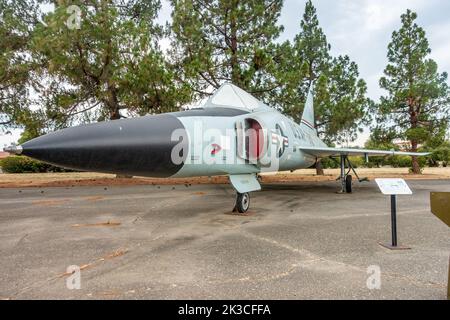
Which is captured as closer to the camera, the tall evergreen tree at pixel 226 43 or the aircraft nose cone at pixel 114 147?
the aircraft nose cone at pixel 114 147

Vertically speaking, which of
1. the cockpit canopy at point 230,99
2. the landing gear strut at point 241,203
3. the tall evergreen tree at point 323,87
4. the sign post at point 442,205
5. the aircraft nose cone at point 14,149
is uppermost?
the tall evergreen tree at point 323,87

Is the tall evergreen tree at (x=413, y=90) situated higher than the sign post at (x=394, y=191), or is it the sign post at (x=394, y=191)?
the tall evergreen tree at (x=413, y=90)

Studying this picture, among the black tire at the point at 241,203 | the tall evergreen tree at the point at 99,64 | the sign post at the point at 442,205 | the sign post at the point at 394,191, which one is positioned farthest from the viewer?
the tall evergreen tree at the point at 99,64

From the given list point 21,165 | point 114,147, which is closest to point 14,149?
point 114,147

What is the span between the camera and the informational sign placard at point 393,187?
3951 mm

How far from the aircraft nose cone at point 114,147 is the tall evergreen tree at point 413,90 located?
2285 centimetres

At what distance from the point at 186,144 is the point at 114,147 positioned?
1077 mm

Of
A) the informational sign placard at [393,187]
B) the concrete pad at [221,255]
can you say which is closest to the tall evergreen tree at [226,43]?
the concrete pad at [221,255]

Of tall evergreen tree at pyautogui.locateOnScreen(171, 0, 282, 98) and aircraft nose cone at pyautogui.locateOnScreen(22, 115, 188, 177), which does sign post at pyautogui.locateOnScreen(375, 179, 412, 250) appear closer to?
aircraft nose cone at pyautogui.locateOnScreen(22, 115, 188, 177)

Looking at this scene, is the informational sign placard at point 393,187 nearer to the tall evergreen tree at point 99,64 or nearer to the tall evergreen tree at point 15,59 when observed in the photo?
the tall evergreen tree at point 99,64

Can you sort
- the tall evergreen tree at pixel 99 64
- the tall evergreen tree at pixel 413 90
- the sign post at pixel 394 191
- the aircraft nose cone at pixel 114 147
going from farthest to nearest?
the tall evergreen tree at pixel 413 90 < the tall evergreen tree at pixel 99 64 < the sign post at pixel 394 191 < the aircraft nose cone at pixel 114 147

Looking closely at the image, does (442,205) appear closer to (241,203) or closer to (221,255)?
(221,255)

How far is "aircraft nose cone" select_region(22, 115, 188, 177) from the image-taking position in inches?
132
